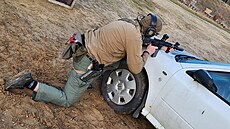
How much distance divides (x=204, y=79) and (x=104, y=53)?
1.21 m

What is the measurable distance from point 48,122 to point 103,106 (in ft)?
3.35

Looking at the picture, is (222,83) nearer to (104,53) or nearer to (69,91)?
(104,53)

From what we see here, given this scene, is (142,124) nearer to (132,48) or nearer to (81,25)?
(132,48)

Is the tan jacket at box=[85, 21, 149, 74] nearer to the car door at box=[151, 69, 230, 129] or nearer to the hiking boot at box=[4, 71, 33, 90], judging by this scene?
the car door at box=[151, 69, 230, 129]

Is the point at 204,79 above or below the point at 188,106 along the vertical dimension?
above

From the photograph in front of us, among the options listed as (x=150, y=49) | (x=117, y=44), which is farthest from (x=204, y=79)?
(x=117, y=44)

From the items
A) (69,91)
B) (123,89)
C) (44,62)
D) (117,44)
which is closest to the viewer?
(117,44)

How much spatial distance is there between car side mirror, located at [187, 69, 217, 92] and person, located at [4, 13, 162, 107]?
2.15 ft

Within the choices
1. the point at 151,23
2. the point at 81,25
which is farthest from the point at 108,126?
the point at 81,25

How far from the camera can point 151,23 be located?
414 cm

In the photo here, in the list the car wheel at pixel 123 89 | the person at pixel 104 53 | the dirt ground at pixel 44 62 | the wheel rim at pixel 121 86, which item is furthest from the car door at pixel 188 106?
the dirt ground at pixel 44 62

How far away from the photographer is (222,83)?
14.3 ft

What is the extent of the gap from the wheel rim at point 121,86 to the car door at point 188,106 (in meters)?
0.40

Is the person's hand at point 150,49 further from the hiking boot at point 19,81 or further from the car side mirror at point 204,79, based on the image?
the hiking boot at point 19,81
